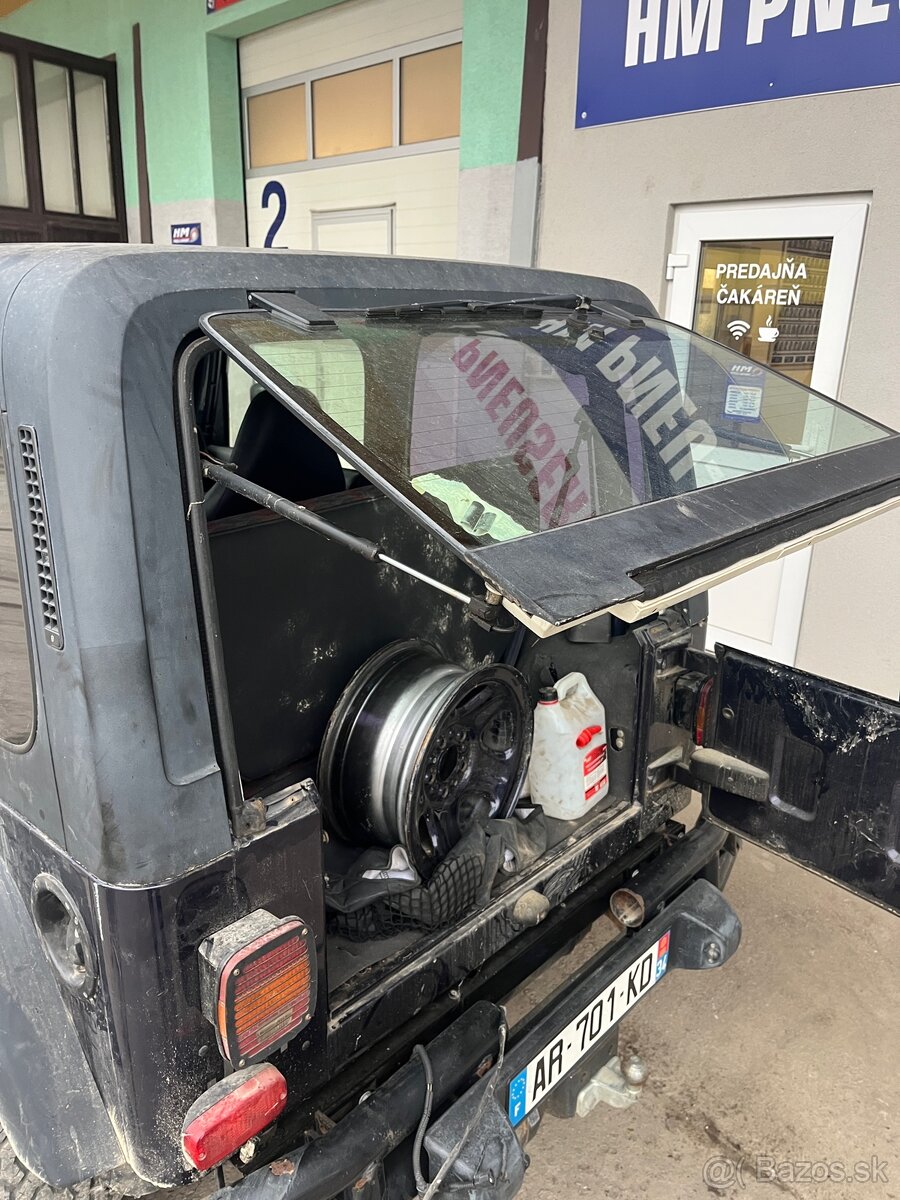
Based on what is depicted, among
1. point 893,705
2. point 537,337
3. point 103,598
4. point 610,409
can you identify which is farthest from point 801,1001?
point 103,598

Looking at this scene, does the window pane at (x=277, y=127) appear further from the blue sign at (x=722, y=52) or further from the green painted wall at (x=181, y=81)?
the blue sign at (x=722, y=52)

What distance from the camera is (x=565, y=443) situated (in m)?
1.67

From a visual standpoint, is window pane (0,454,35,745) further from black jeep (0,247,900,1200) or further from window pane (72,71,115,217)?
window pane (72,71,115,217)

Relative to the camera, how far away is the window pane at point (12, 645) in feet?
4.42

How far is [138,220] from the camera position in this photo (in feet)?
28.7

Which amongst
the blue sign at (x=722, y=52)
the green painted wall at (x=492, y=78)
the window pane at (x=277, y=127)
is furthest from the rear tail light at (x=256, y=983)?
the window pane at (x=277, y=127)

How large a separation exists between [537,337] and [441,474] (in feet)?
2.38

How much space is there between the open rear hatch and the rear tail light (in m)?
0.65

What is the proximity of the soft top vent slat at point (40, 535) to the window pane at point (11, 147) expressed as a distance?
876 centimetres

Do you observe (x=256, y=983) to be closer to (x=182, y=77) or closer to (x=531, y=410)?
(x=531, y=410)

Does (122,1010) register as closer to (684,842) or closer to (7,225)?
(684,842)

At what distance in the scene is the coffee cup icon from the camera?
444cm

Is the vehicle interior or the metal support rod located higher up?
the metal support rod

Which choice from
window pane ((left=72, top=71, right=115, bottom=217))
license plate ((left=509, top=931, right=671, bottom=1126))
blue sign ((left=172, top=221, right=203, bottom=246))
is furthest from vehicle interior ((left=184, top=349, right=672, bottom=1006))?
window pane ((left=72, top=71, right=115, bottom=217))
